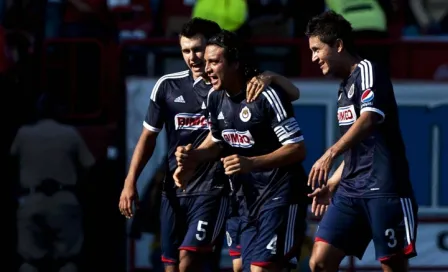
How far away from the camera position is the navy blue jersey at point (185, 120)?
9.23 m

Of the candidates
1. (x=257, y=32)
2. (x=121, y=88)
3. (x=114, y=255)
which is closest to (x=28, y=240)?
(x=114, y=255)

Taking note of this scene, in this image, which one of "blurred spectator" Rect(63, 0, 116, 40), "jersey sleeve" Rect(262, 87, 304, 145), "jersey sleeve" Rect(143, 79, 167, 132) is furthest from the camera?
"blurred spectator" Rect(63, 0, 116, 40)

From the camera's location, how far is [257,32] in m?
12.2

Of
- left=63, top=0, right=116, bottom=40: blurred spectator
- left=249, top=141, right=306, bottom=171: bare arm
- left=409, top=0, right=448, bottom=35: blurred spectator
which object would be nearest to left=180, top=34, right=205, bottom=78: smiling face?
left=249, top=141, right=306, bottom=171: bare arm

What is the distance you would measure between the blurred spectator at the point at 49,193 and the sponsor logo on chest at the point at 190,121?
2719mm

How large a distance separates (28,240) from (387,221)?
454 cm

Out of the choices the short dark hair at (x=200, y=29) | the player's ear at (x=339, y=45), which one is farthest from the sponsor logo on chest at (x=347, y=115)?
the short dark hair at (x=200, y=29)

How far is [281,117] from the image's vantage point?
8391mm

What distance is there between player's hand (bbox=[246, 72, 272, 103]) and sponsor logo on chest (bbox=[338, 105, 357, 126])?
1.59 ft

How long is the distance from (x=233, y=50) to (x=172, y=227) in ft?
4.99

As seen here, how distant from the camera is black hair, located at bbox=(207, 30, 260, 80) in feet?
27.8

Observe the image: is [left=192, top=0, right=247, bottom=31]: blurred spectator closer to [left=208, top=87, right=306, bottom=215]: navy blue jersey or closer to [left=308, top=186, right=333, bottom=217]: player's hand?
[left=208, top=87, right=306, bottom=215]: navy blue jersey

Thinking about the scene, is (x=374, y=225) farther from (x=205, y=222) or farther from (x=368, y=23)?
(x=368, y=23)

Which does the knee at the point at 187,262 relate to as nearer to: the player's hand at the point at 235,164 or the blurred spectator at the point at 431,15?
the player's hand at the point at 235,164
